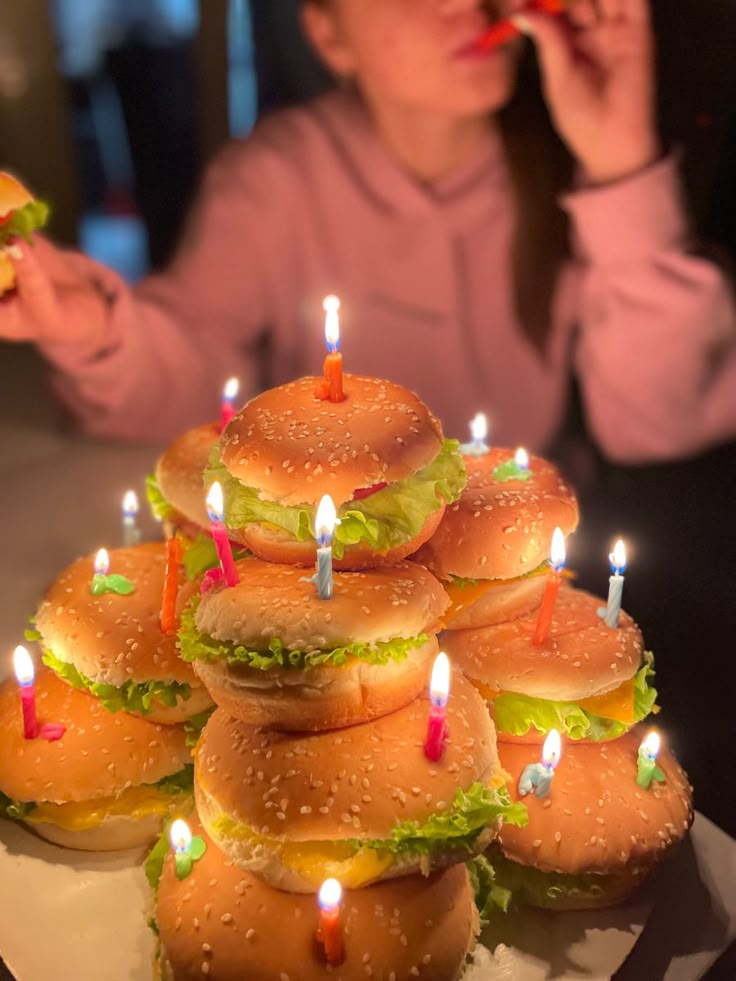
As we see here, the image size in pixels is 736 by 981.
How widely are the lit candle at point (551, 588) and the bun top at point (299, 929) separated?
66 cm

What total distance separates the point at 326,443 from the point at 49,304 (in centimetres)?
173

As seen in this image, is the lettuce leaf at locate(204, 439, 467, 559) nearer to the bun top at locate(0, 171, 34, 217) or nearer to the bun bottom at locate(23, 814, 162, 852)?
the bun bottom at locate(23, 814, 162, 852)

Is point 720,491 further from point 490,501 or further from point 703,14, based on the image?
point 703,14

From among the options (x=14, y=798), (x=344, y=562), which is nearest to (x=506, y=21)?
(x=344, y=562)

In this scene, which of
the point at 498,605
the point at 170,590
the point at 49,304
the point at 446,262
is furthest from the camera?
the point at 446,262

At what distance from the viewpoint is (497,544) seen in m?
Answer: 2.35

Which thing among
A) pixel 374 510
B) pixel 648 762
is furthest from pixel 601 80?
pixel 648 762

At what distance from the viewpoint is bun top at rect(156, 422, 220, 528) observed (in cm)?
259

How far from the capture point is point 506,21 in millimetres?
3021

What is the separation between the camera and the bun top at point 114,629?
7.54 ft

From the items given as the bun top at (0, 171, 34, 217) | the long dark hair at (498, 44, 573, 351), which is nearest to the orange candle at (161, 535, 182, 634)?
the bun top at (0, 171, 34, 217)

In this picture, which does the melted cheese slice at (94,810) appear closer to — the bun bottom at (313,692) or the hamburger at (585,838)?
the bun bottom at (313,692)

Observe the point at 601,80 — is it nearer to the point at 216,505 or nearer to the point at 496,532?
the point at 496,532

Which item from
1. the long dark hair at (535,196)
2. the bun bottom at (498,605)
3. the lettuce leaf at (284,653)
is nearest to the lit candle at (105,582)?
the lettuce leaf at (284,653)
